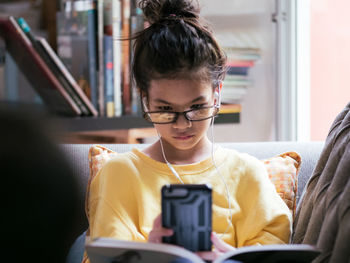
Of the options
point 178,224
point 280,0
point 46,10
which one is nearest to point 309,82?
point 280,0

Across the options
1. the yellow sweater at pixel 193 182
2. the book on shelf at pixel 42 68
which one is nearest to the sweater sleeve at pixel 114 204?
the yellow sweater at pixel 193 182

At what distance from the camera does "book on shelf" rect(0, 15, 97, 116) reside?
1.99 m

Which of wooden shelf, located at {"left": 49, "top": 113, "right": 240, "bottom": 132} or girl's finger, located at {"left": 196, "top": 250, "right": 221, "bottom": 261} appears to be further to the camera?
wooden shelf, located at {"left": 49, "top": 113, "right": 240, "bottom": 132}

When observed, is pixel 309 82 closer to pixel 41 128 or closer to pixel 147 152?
pixel 147 152

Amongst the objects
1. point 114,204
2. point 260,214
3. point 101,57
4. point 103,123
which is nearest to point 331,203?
point 260,214

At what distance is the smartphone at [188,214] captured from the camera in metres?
0.89

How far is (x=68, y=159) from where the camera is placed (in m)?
0.44

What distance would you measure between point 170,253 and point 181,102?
460 mm

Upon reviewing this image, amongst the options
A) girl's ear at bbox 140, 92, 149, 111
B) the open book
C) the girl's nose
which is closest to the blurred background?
girl's ear at bbox 140, 92, 149, 111

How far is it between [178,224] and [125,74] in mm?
1346

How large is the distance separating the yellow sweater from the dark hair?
20 cm

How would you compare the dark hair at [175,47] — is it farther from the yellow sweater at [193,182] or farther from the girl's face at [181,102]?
the yellow sweater at [193,182]

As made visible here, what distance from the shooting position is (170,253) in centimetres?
82

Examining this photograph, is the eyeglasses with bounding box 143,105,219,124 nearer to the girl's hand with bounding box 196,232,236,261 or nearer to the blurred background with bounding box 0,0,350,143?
the girl's hand with bounding box 196,232,236,261
